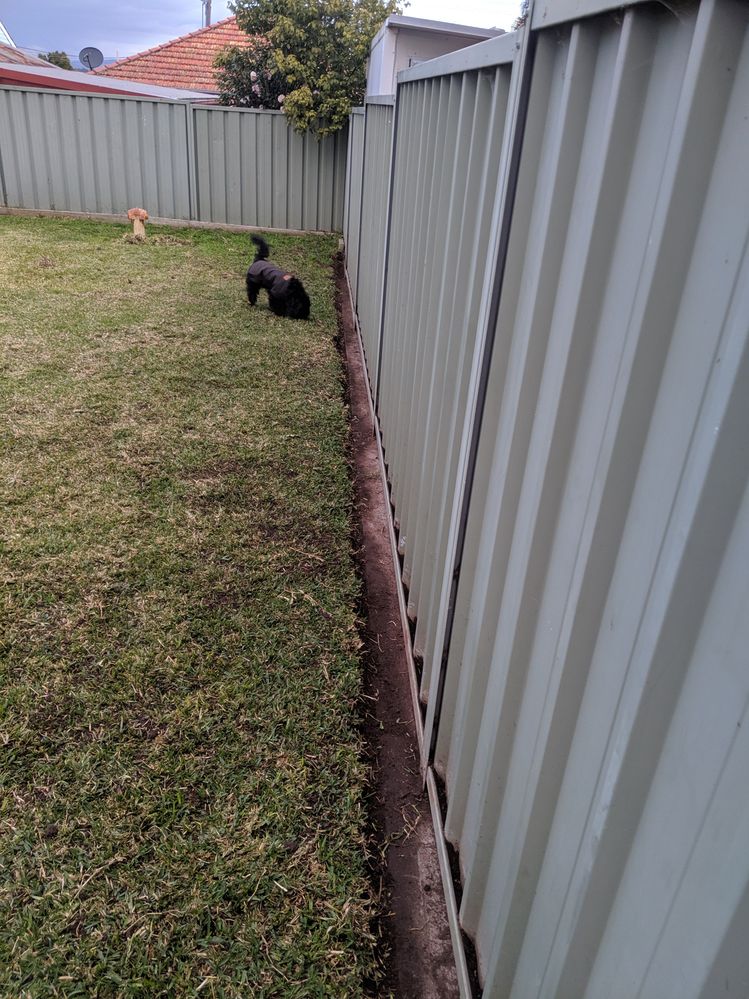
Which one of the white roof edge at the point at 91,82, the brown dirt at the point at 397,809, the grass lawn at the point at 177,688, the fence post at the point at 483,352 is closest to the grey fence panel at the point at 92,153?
the white roof edge at the point at 91,82

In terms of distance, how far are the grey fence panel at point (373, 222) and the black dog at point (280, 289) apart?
62 cm

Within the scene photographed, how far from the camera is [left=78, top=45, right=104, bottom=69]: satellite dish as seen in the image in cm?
2497

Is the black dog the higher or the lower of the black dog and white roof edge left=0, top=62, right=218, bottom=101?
the lower

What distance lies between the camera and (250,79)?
12359 millimetres

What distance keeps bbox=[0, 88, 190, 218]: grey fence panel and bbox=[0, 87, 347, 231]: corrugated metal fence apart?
0.02 metres

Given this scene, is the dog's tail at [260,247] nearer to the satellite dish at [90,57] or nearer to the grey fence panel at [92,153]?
the grey fence panel at [92,153]

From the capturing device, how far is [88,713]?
2.54 meters

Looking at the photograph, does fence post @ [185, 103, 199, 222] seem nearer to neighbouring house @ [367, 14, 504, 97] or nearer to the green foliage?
the green foliage

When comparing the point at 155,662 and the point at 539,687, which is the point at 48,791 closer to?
the point at 155,662

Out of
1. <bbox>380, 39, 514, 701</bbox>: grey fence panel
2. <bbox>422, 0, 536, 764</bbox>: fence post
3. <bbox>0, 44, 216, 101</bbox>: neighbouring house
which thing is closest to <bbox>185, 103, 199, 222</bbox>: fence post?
<bbox>0, 44, 216, 101</bbox>: neighbouring house

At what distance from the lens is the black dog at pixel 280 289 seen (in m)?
7.04

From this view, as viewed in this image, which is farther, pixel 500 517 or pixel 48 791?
pixel 48 791

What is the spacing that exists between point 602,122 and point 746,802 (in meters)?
1.00

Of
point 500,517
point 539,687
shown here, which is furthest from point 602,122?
point 539,687
